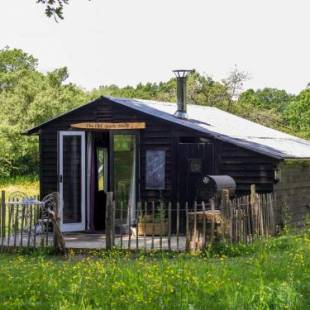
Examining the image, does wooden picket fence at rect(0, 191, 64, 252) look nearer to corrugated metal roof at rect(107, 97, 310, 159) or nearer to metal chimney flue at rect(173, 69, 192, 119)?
corrugated metal roof at rect(107, 97, 310, 159)

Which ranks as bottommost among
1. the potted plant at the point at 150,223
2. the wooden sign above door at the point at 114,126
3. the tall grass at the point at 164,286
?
the tall grass at the point at 164,286

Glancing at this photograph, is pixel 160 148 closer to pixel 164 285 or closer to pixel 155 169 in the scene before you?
pixel 155 169

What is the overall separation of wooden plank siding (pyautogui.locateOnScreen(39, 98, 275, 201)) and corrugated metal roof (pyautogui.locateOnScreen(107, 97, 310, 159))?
0.54ft

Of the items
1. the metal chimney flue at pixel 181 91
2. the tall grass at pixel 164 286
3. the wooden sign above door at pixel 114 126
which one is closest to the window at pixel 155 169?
the wooden sign above door at pixel 114 126

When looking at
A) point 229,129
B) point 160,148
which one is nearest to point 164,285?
point 160,148

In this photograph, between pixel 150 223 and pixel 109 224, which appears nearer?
pixel 109 224

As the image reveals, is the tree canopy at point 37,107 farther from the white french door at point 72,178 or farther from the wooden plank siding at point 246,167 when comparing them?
the wooden plank siding at point 246,167

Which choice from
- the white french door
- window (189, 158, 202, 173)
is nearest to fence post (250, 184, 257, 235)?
window (189, 158, 202, 173)

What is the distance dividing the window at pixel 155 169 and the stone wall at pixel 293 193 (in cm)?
255

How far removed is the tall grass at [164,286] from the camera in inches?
311

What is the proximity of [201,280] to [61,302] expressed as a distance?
1.72 metres

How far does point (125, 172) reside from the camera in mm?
17203

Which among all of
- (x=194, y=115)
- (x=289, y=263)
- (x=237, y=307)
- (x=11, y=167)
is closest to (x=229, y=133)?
(x=194, y=115)

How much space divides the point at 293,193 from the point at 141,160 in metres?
3.71
